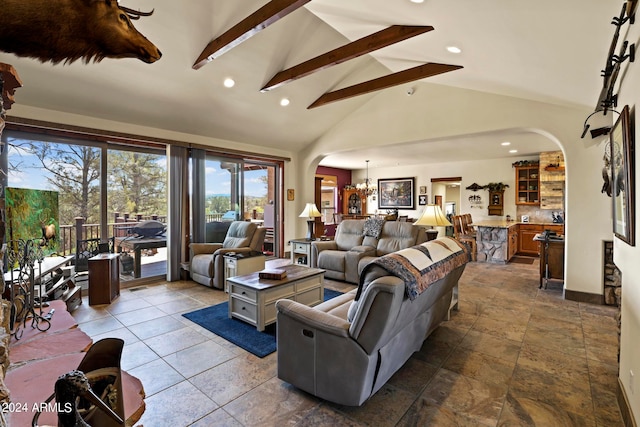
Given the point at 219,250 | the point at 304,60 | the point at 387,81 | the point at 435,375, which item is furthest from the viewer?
the point at 387,81

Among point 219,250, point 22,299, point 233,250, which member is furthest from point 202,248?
point 22,299

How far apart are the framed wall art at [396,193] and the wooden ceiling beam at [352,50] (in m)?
6.70

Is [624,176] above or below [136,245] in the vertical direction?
above

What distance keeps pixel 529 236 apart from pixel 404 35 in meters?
6.83

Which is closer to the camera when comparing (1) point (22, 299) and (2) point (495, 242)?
(1) point (22, 299)

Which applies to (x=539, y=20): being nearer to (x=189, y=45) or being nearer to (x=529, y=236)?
(x=189, y=45)

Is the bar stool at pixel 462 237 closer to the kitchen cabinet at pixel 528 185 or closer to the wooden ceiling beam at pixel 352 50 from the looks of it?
the kitchen cabinet at pixel 528 185

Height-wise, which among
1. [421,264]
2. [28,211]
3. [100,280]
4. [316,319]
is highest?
[28,211]

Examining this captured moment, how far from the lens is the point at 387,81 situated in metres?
4.95

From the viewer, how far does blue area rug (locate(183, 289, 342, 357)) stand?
2.87 meters

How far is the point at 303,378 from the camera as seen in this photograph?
6.89ft

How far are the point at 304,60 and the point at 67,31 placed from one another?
4259mm

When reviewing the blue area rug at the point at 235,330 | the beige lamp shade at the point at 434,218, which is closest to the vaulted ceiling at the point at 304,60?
the beige lamp shade at the point at 434,218

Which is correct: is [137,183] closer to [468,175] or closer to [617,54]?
[617,54]
